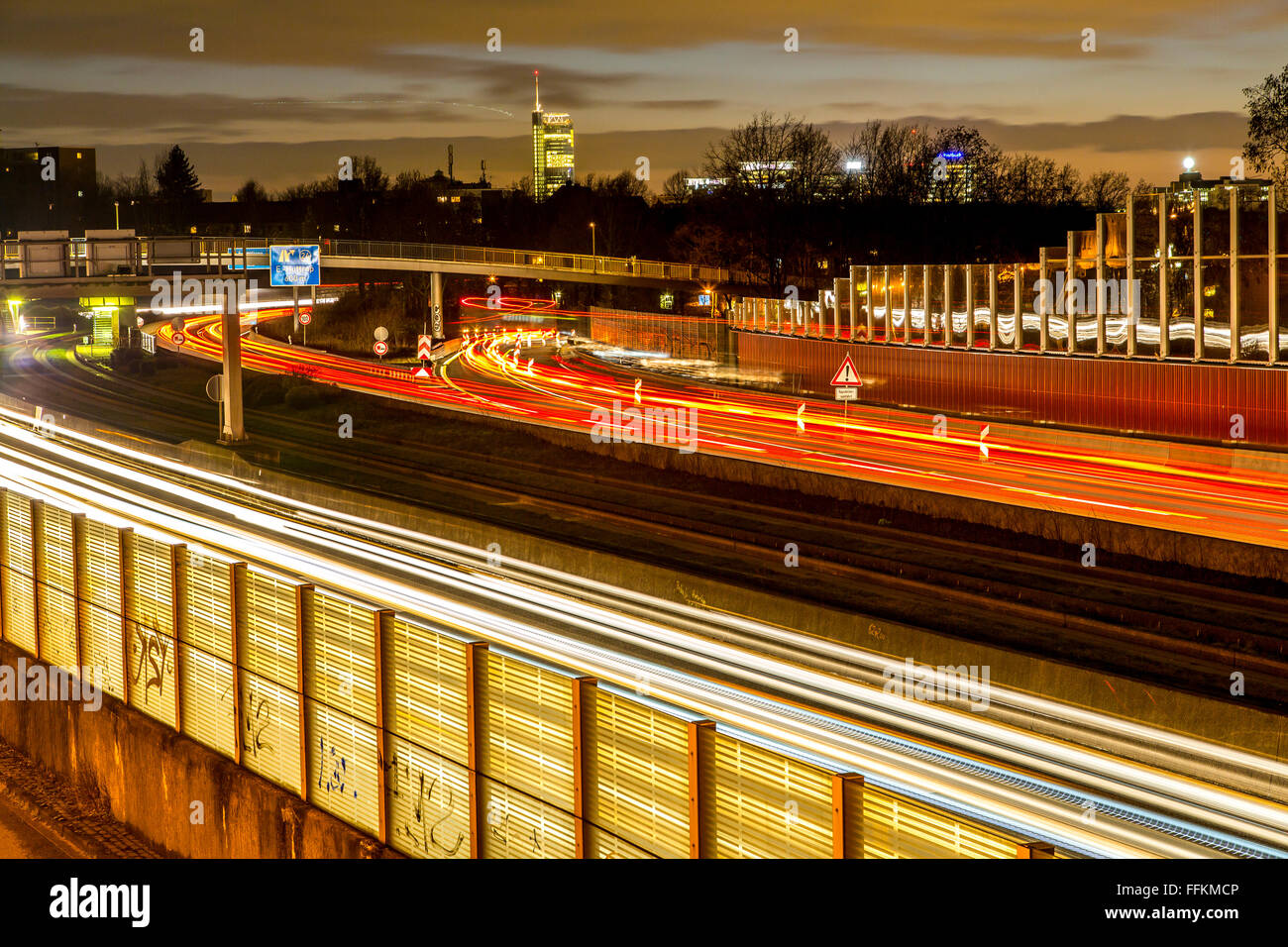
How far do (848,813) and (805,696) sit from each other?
544 cm

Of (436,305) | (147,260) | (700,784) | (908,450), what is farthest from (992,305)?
(436,305)

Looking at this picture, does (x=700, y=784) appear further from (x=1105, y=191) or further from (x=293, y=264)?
(x=1105, y=191)

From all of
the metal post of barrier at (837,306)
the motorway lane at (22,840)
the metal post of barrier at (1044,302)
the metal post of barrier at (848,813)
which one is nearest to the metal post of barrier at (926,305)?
the metal post of barrier at (1044,302)

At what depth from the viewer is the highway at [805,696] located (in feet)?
28.7

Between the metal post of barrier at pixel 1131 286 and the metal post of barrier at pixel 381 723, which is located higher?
the metal post of barrier at pixel 1131 286

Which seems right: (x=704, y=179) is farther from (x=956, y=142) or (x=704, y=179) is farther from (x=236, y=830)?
(x=236, y=830)

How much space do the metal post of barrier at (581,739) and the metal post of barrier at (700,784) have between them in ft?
3.07

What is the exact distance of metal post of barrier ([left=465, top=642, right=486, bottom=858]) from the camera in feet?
29.8

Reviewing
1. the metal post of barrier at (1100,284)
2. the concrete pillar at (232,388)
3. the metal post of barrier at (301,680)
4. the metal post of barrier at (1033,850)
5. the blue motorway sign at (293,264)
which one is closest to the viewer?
the metal post of barrier at (1033,850)

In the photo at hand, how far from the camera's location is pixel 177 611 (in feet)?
40.9

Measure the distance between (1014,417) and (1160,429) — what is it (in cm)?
451

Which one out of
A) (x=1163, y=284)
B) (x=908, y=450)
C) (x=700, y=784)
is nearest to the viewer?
(x=700, y=784)

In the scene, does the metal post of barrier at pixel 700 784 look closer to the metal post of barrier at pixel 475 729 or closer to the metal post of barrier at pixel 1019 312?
the metal post of barrier at pixel 475 729
